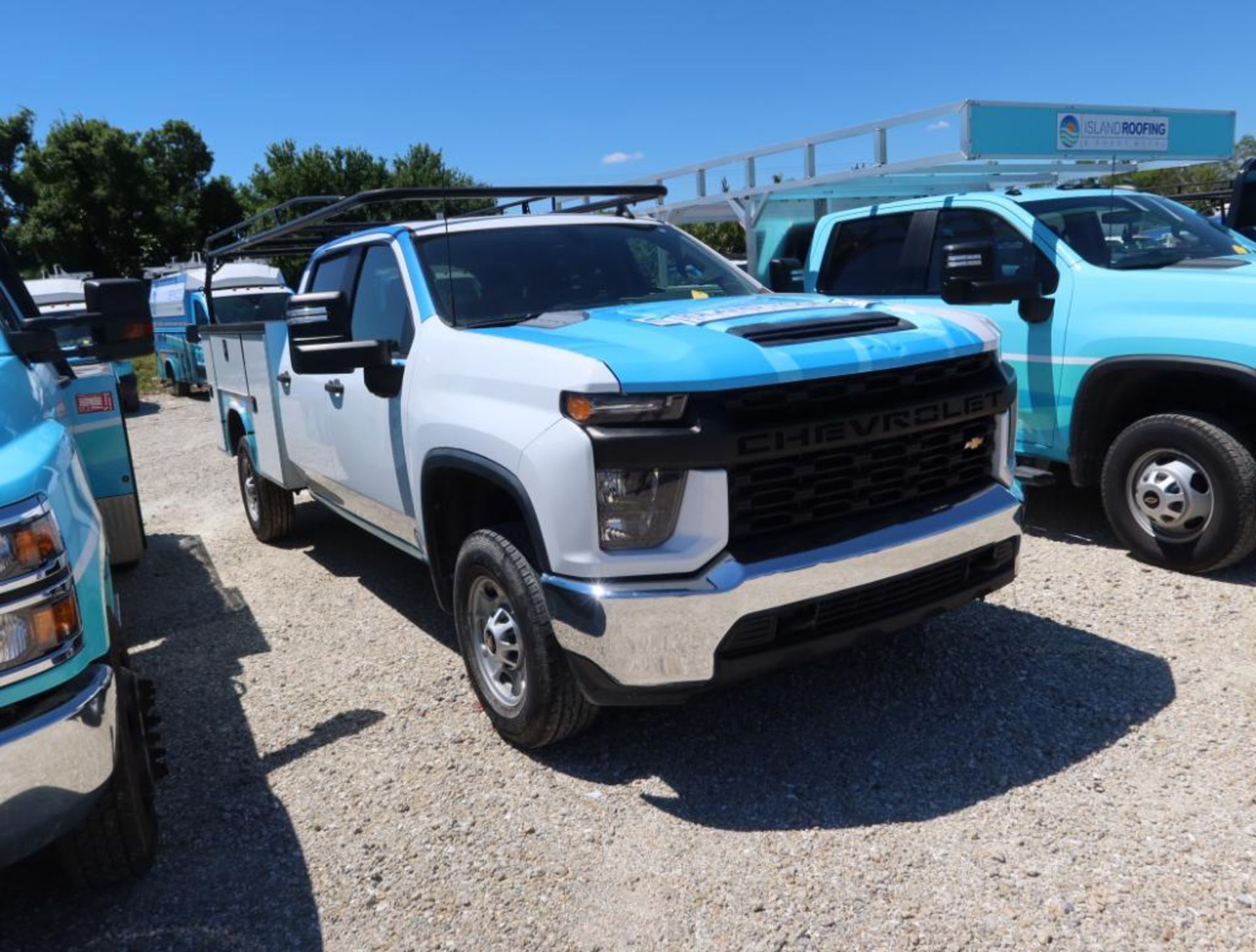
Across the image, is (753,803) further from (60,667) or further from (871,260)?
(871,260)

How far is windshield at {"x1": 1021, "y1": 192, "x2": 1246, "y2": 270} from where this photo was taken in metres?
5.29

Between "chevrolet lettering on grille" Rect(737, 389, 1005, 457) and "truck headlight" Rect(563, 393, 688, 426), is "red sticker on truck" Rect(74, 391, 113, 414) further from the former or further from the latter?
"chevrolet lettering on grille" Rect(737, 389, 1005, 457)

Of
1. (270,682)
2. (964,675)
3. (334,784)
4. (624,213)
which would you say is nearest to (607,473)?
(334,784)

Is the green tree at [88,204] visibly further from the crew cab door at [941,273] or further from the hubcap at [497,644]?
the hubcap at [497,644]

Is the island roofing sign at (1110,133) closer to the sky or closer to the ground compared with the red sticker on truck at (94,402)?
closer to the sky

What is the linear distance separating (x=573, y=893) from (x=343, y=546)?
4.34m

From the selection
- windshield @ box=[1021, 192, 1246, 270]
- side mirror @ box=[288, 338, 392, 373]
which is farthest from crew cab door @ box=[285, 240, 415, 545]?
windshield @ box=[1021, 192, 1246, 270]

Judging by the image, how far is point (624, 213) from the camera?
5.17 meters

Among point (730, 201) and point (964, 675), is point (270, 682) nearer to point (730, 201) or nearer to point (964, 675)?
point (964, 675)

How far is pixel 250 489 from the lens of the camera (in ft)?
22.2

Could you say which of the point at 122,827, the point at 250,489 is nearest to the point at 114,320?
the point at 122,827

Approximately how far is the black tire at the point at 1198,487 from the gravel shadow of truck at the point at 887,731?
1.01 metres

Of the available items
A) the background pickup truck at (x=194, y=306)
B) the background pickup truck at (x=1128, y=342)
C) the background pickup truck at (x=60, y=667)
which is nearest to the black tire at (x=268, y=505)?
the background pickup truck at (x=60, y=667)

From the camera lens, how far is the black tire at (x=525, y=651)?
10.1 ft
